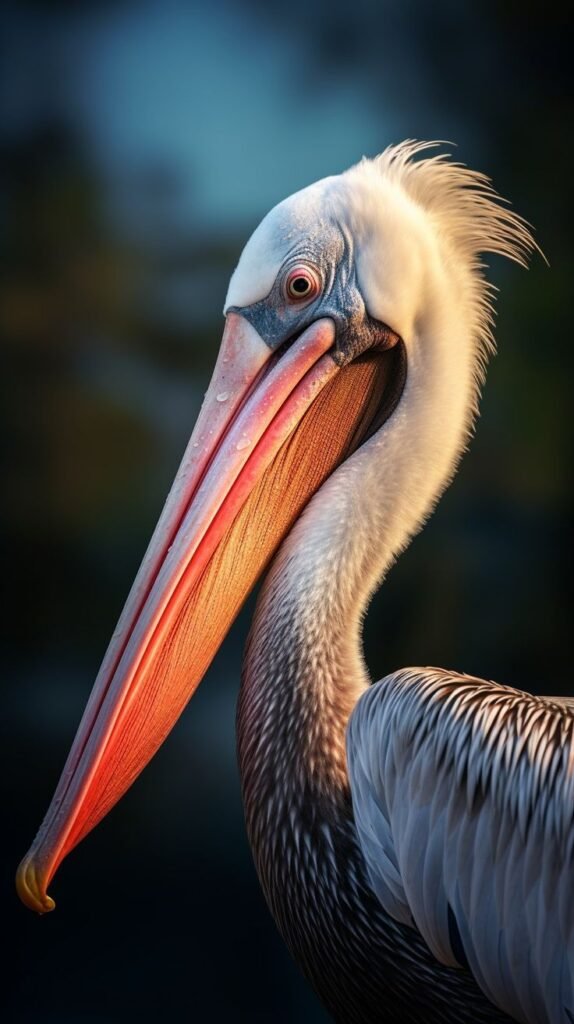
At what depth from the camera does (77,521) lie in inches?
109

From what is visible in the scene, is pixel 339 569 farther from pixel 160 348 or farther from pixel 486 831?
pixel 160 348

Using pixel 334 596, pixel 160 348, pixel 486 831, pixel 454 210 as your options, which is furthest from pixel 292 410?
pixel 160 348

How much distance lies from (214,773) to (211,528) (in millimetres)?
1044

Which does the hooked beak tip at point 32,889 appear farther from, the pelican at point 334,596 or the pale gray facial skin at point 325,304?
the pale gray facial skin at point 325,304

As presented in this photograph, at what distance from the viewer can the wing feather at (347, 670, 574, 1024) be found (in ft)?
5.28

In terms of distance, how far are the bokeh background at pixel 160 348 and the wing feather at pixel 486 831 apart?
1.10 metres

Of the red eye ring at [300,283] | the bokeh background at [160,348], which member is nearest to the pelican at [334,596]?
the red eye ring at [300,283]

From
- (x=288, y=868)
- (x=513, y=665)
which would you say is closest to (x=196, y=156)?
(x=513, y=665)

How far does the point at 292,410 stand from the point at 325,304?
0.19m

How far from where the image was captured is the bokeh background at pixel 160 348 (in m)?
2.73

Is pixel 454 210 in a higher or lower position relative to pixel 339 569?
higher

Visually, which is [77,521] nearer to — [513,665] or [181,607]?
[181,607]

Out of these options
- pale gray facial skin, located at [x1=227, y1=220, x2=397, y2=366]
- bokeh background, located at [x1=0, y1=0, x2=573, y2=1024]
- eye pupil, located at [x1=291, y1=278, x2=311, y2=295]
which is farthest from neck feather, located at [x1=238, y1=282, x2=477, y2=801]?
bokeh background, located at [x1=0, y1=0, x2=573, y2=1024]

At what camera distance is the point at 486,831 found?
1.64 meters
